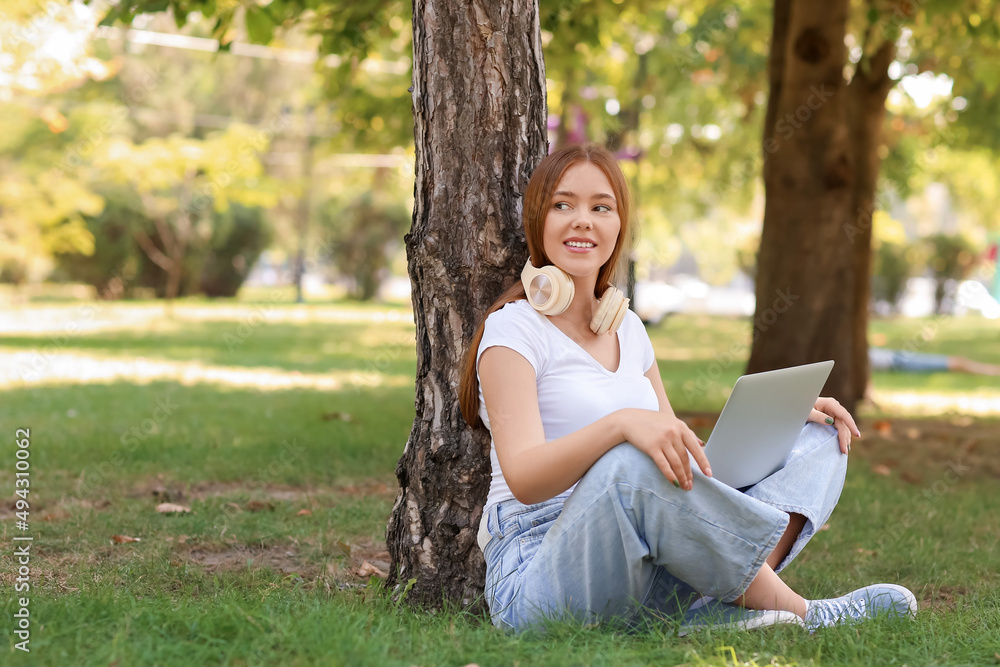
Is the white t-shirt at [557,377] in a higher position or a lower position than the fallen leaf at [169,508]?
higher

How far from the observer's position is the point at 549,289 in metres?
2.69

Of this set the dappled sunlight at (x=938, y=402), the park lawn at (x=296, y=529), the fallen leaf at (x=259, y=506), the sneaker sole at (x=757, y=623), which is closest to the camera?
the park lawn at (x=296, y=529)

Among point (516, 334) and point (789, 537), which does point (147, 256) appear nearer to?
point (516, 334)

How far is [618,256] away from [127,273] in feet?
76.7

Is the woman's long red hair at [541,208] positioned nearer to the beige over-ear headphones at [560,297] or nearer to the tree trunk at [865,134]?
the beige over-ear headphones at [560,297]

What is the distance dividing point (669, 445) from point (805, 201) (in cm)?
579

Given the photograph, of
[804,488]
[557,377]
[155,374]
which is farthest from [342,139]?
[804,488]

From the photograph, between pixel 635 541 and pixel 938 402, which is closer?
pixel 635 541

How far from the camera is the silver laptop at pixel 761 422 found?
2.45 m

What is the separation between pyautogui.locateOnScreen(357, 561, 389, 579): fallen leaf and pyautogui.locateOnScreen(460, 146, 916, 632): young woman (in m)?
0.82

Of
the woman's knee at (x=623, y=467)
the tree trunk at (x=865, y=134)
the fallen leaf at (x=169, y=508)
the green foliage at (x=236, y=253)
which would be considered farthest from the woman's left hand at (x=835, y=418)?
the green foliage at (x=236, y=253)

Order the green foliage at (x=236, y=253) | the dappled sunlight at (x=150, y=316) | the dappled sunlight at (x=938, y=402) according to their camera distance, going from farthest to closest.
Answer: the green foliage at (x=236, y=253) < the dappled sunlight at (x=150, y=316) < the dappled sunlight at (x=938, y=402)

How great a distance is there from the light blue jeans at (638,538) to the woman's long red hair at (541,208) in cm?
37

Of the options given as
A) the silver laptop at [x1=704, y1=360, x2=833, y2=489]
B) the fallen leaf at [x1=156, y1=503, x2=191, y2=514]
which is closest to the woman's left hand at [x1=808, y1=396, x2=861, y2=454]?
the silver laptop at [x1=704, y1=360, x2=833, y2=489]
